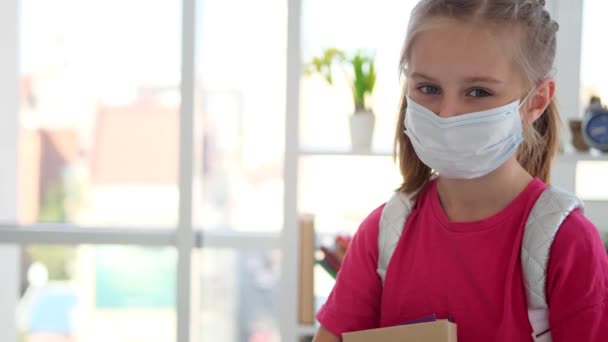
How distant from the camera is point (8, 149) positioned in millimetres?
3160

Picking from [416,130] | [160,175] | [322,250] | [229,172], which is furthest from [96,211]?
[416,130]

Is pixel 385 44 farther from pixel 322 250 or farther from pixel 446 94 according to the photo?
pixel 446 94

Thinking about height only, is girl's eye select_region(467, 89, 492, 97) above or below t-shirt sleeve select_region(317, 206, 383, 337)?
above

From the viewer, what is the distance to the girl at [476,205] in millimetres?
1176

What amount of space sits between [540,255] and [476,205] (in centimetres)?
16

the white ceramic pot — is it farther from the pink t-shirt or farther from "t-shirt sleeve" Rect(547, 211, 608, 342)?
"t-shirt sleeve" Rect(547, 211, 608, 342)

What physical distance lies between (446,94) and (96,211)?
242 cm

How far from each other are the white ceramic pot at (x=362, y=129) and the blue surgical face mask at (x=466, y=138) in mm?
1153

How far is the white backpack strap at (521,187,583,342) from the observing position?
1.18 meters

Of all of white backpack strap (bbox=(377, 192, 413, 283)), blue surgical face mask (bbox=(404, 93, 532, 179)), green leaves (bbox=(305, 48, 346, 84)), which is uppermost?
green leaves (bbox=(305, 48, 346, 84))

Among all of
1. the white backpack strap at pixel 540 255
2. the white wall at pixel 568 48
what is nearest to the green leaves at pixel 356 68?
the white wall at pixel 568 48

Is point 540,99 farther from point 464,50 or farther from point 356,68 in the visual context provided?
point 356,68

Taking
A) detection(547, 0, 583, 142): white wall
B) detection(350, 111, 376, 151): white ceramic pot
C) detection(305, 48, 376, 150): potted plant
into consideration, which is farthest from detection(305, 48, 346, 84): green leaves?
detection(547, 0, 583, 142): white wall

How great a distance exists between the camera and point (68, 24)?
3.25m
